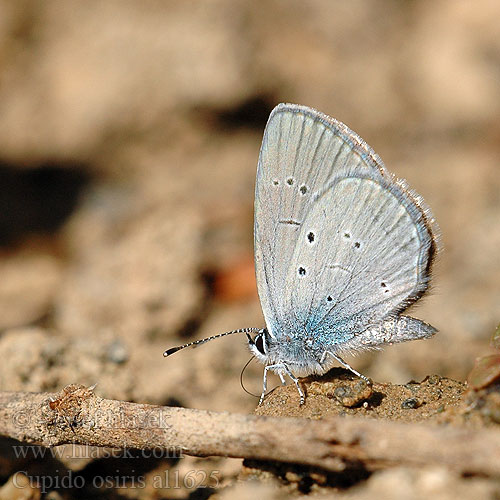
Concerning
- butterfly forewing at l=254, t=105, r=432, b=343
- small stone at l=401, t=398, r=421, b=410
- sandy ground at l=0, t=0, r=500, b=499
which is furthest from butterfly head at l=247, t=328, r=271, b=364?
sandy ground at l=0, t=0, r=500, b=499

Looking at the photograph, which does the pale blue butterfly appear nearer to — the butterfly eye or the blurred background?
the butterfly eye

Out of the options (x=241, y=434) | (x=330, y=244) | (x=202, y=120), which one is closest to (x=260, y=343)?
(x=330, y=244)

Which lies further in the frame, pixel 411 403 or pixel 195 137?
pixel 195 137

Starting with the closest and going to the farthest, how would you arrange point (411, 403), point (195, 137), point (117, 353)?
point (411, 403) → point (117, 353) → point (195, 137)

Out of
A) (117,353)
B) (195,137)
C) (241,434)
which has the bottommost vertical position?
(241,434)

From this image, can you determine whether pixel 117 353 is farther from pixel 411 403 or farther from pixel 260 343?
pixel 411 403

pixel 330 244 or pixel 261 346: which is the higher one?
pixel 330 244
